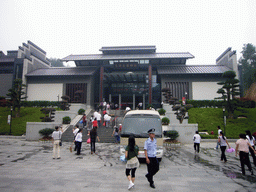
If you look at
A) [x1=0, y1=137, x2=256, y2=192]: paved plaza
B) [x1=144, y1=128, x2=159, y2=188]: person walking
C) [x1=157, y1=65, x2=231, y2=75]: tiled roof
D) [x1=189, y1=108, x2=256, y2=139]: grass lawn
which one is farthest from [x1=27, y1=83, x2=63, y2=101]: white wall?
[x1=144, y1=128, x2=159, y2=188]: person walking

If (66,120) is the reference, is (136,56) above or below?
above

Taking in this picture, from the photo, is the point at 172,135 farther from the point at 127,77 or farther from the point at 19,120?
the point at 127,77

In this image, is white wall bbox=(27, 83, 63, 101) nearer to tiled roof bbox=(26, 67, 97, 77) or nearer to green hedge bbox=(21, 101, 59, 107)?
tiled roof bbox=(26, 67, 97, 77)

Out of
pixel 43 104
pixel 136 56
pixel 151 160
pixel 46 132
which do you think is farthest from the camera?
pixel 136 56

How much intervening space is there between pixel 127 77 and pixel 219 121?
18789mm

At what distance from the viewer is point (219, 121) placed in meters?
20.7

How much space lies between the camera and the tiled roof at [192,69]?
30.8 metres

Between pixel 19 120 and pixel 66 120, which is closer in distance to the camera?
pixel 66 120

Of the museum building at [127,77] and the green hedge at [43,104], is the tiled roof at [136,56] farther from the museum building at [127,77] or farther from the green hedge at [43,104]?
the green hedge at [43,104]

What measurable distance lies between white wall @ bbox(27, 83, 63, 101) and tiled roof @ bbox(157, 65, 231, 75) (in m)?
19.1

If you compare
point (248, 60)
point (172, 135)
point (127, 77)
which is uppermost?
point (248, 60)

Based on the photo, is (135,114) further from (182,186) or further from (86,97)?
(86,97)

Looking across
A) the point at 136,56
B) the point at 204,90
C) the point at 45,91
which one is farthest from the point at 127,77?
the point at 45,91

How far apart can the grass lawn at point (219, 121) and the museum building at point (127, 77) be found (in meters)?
8.20
